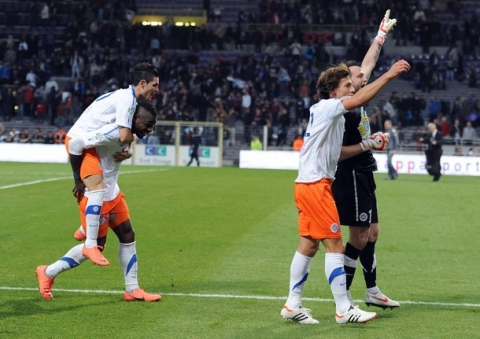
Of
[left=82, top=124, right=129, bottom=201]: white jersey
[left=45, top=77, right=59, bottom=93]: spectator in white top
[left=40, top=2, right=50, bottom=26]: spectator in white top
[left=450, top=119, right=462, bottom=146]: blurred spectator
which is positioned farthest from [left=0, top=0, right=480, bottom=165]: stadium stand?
[left=82, top=124, right=129, bottom=201]: white jersey

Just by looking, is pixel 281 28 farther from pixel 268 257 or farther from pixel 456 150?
pixel 268 257

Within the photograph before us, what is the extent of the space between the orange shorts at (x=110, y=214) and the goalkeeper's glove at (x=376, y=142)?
251 cm

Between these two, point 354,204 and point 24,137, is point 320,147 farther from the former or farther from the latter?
point 24,137

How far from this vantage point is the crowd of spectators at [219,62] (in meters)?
46.3

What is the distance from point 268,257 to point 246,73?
3643 centimetres

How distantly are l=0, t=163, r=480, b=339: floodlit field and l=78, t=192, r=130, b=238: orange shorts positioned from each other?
0.74 m

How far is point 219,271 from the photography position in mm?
11711

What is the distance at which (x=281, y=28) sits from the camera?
177 feet

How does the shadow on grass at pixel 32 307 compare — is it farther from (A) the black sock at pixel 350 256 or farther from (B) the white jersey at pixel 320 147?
(B) the white jersey at pixel 320 147

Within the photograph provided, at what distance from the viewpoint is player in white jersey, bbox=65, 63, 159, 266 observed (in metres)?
9.09

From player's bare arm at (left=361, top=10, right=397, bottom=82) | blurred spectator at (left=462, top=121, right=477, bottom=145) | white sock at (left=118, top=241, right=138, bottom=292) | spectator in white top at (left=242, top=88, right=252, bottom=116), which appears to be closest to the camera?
white sock at (left=118, top=241, right=138, bottom=292)

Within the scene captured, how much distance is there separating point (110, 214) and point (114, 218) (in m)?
0.08

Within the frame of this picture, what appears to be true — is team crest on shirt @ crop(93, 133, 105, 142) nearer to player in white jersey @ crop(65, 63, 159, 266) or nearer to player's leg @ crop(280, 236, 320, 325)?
player in white jersey @ crop(65, 63, 159, 266)

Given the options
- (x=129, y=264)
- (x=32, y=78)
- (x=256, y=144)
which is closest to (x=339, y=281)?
(x=129, y=264)
